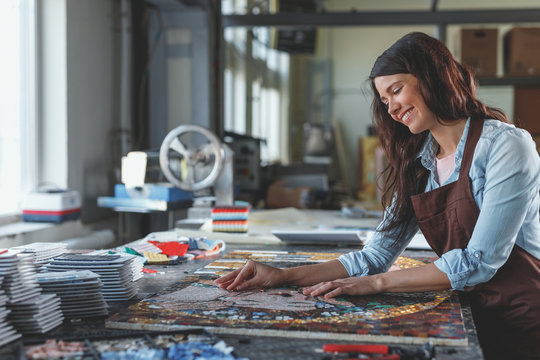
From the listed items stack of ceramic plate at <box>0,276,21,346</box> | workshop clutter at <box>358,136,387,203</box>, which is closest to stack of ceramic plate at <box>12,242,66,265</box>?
stack of ceramic plate at <box>0,276,21,346</box>

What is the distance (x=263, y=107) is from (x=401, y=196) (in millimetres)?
6824

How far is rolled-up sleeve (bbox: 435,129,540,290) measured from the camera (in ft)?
4.34

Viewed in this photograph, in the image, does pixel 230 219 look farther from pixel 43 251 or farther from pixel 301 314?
pixel 301 314

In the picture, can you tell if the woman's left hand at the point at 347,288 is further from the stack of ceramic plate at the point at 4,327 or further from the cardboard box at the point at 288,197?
the cardboard box at the point at 288,197

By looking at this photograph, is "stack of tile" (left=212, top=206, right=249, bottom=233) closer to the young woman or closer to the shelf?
the young woman

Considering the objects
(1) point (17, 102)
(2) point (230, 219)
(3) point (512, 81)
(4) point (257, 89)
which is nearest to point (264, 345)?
(2) point (230, 219)

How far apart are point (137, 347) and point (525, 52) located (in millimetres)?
4924

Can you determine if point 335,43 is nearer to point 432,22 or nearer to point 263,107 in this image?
point 263,107

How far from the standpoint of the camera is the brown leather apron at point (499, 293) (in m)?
1.38

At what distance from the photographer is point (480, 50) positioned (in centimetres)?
511

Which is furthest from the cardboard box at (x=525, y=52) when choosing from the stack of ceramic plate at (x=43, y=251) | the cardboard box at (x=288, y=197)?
the stack of ceramic plate at (x=43, y=251)

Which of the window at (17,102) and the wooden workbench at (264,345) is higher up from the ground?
the window at (17,102)

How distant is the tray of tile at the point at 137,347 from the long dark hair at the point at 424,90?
807 mm

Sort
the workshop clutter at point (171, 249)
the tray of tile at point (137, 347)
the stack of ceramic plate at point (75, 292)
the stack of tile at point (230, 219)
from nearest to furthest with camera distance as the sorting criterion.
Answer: the tray of tile at point (137, 347) → the stack of ceramic plate at point (75, 292) → the workshop clutter at point (171, 249) → the stack of tile at point (230, 219)
